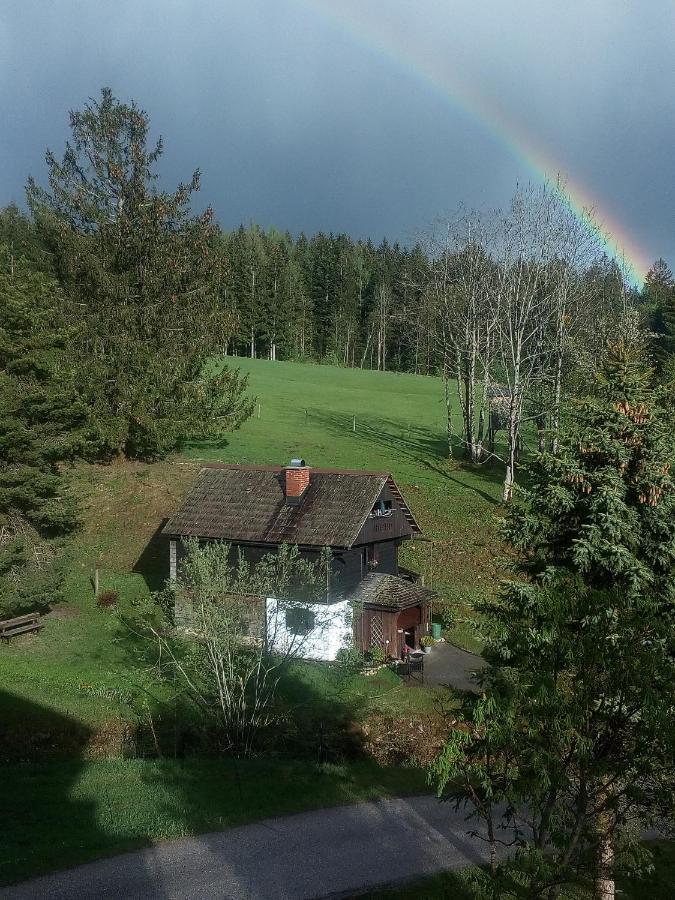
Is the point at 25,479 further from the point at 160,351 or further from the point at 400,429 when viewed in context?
the point at 400,429

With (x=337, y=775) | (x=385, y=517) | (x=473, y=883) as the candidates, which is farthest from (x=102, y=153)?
(x=473, y=883)

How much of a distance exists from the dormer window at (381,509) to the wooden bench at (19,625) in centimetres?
1399

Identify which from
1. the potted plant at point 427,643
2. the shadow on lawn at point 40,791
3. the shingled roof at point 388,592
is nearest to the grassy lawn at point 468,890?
the shadow on lawn at point 40,791

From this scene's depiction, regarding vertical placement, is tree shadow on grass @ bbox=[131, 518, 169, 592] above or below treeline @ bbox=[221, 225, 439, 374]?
below

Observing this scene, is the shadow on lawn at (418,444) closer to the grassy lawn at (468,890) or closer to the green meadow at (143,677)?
the green meadow at (143,677)

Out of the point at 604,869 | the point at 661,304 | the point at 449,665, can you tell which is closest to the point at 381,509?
the point at 449,665

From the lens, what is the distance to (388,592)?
31234mm

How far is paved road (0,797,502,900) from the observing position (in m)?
13.8

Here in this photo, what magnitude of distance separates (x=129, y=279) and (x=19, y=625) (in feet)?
68.5

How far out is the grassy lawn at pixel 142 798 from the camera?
15320 mm

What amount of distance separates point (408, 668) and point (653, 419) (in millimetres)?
15526

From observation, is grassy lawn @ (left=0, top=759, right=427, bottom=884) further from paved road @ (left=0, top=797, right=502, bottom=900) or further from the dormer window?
the dormer window

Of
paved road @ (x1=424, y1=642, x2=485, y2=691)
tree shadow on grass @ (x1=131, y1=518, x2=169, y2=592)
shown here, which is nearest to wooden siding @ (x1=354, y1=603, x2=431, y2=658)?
paved road @ (x1=424, y1=642, x2=485, y2=691)

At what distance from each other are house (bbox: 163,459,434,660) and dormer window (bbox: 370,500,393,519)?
0.14 feet
